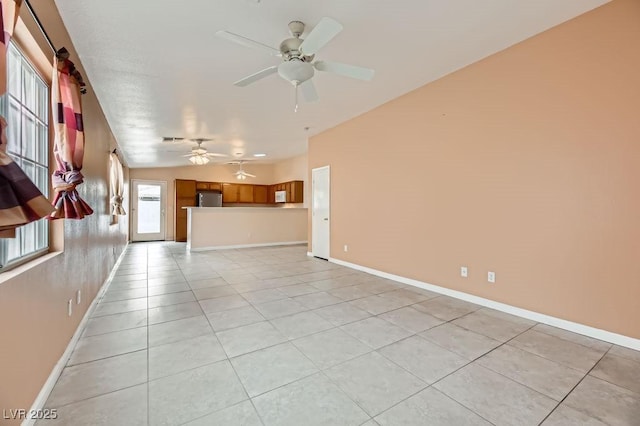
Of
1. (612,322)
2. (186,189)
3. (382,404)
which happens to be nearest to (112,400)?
(382,404)

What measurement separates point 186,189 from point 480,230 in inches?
341

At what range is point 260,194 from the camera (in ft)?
34.6

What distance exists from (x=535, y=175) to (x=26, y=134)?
162 inches

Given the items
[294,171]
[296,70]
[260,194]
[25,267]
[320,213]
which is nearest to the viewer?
[25,267]

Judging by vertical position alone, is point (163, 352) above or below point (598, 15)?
below

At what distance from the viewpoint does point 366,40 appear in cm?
268

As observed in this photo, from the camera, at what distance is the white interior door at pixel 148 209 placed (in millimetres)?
8898

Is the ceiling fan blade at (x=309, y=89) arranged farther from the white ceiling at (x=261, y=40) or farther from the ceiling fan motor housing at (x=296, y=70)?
the white ceiling at (x=261, y=40)

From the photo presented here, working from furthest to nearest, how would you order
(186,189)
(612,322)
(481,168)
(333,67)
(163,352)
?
(186,189), (481,168), (333,67), (612,322), (163,352)

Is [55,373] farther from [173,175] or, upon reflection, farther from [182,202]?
[173,175]

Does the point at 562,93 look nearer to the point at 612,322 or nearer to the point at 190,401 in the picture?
the point at 612,322

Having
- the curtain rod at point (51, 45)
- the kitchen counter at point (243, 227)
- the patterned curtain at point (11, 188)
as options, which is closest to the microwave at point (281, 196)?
the kitchen counter at point (243, 227)

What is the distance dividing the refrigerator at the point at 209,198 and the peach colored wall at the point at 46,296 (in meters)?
6.06

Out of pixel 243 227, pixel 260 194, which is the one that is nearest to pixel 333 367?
pixel 243 227
